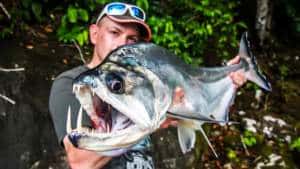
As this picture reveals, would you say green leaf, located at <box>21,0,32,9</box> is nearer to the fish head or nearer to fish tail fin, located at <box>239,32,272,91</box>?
fish tail fin, located at <box>239,32,272,91</box>

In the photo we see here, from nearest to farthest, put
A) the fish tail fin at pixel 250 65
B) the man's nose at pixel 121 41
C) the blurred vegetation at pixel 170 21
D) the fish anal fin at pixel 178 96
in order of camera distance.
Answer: the fish anal fin at pixel 178 96 < the man's nose at pixel 121 41 < the fish tail fin at pixel 250 65 < the blurred vegetation at pixel 170 21

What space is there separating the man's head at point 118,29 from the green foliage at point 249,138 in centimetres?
428

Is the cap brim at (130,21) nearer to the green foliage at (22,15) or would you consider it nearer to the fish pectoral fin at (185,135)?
the fish pectoral fin at (185,135)

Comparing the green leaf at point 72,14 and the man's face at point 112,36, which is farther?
the green leaf at point 72,14

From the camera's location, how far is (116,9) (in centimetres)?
290

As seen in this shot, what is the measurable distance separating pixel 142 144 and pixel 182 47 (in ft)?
15.5

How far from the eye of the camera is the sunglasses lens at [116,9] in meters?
2.88

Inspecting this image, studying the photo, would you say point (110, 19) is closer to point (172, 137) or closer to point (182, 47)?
point (172, 137)

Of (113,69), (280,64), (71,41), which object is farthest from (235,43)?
(113,69)

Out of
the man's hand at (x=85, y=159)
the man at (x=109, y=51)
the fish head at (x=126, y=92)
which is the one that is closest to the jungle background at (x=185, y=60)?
the man at (x=109, y=51)

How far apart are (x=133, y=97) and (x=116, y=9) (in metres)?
0.78

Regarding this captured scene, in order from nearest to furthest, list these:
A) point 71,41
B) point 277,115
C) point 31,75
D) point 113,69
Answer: point 113,69 → point 31,75 → point 71,41 → point 277,115

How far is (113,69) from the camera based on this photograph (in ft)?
7.35

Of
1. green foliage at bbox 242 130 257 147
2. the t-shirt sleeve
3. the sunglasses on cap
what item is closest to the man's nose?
the sunglasses on cap
